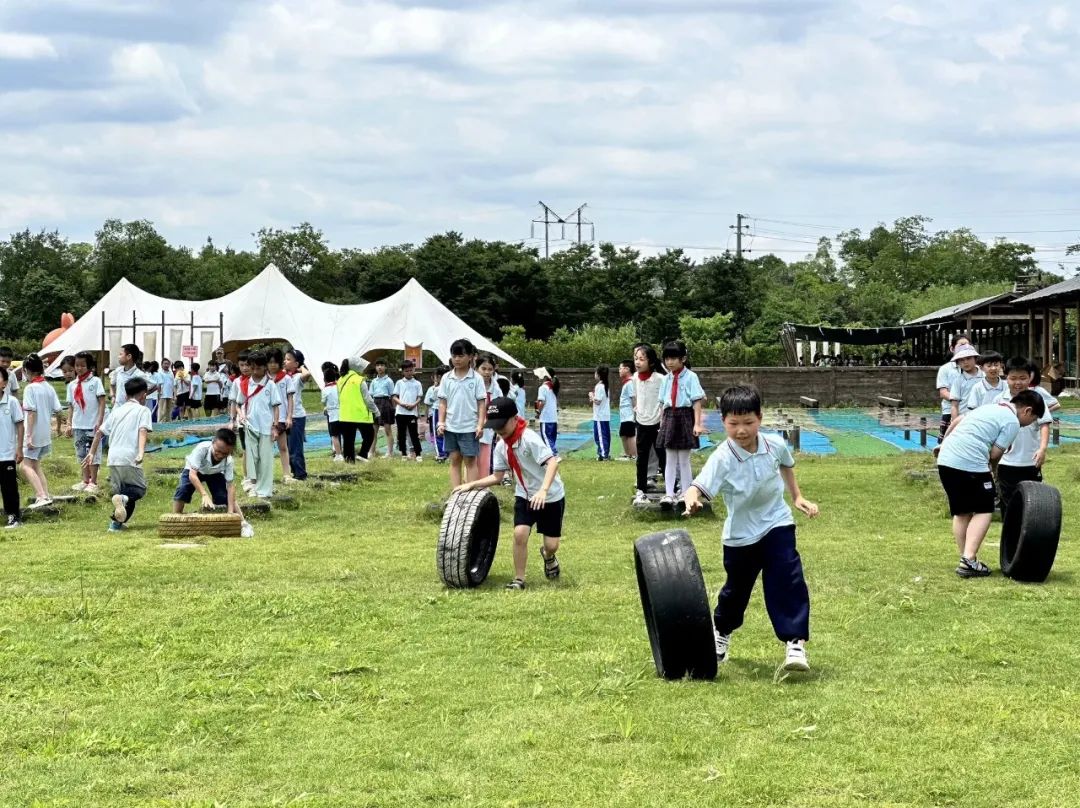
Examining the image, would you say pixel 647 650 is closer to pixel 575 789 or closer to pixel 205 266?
pixel 575 789

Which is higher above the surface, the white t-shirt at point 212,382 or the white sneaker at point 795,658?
the white t-shirt at point 212,382

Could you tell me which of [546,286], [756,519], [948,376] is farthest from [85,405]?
[546,286]

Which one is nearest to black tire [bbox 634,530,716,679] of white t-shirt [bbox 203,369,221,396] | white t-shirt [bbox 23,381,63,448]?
white t-shirt [bbox 23,381,63,448]

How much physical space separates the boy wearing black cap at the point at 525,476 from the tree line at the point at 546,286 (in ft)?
131

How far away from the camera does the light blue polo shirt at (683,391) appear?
14578 millimetres

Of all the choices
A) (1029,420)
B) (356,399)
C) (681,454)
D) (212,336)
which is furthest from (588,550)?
(212,336)

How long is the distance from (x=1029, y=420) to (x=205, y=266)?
79.5m

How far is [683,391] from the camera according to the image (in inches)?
576

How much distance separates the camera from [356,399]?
2178cm

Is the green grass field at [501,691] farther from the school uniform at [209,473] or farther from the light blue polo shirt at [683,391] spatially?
the light blue polo shirt at [683,391]

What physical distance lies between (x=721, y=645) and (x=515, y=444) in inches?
114

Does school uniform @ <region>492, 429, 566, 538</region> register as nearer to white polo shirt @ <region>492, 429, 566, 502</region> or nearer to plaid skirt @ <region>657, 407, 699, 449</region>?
white polo shirt @ <region>492, 429, 566, 502</region>

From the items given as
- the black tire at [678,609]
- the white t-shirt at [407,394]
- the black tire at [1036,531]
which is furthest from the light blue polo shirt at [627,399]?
the black tire at [678,609]

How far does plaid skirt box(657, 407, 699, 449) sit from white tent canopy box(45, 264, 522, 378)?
24946 millimetres
